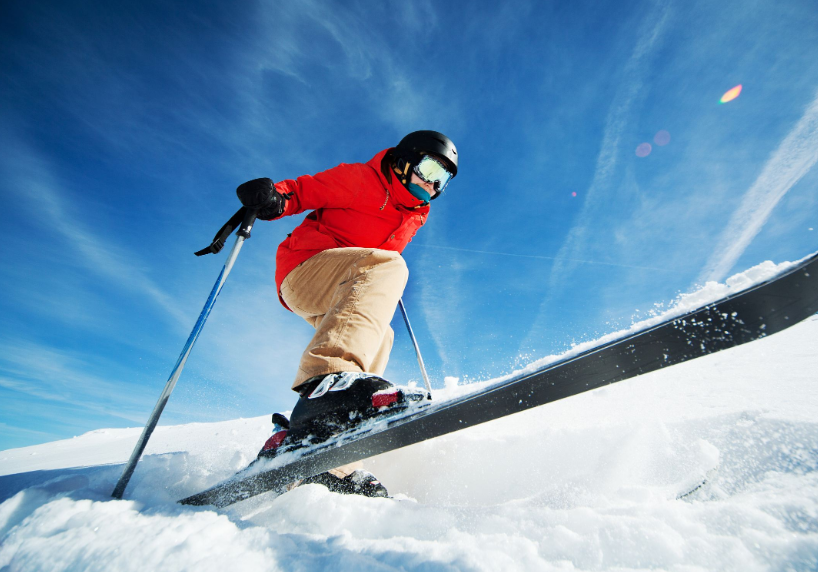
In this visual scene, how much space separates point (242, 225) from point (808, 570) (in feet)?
7.82

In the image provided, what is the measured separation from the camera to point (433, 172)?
286 centimetres

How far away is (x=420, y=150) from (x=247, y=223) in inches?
Answer: 62.8

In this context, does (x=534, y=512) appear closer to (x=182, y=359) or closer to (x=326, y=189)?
(x=182, y=359)

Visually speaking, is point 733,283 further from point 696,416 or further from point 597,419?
point 597,419

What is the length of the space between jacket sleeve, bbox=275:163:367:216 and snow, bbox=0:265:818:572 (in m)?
1.67

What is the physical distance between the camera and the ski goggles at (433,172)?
2735 millimetres

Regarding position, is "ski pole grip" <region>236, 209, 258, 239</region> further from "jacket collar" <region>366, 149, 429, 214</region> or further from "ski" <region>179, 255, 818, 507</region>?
"ski" <region>179, 255, 818, 507</region>

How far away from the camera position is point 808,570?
0.61 meters

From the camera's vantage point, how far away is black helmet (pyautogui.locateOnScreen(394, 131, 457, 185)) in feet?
8.79

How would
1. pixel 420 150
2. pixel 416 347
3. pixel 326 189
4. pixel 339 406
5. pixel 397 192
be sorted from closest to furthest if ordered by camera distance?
pixel 339 406 < pixel 326 189 < pixel 397 192 < pixel 420 150 < pixel 416 347

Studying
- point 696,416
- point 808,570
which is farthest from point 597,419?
point 808,570

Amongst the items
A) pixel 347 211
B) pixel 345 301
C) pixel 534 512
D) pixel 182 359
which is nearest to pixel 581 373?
pixel 534 512

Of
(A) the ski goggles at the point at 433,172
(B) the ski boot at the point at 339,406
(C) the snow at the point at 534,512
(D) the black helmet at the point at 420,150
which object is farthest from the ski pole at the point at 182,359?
(A) the ski goggles at the point at 433,172

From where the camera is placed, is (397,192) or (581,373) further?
(397,192)
